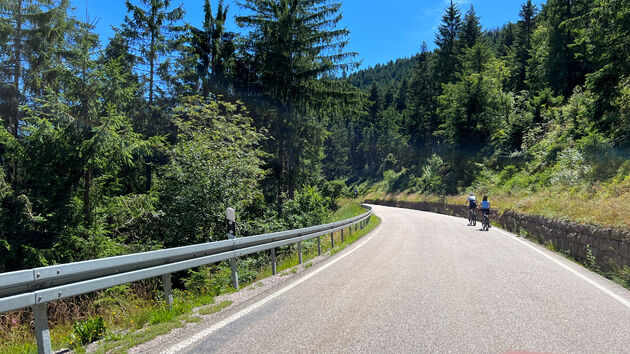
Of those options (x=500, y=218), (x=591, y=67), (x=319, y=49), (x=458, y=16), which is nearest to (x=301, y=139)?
(x=319, y=49)

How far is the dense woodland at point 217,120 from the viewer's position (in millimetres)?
10484

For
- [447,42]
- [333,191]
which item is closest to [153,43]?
[333,191]

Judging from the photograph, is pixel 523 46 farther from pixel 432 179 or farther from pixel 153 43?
pixel 153 43

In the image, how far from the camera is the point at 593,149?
18875 mm

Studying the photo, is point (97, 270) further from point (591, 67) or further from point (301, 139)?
point (591, 67)

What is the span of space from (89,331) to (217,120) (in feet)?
41.0

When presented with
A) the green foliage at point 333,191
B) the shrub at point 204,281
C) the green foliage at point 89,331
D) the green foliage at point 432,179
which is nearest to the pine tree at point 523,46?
the green foliage at point 432,179

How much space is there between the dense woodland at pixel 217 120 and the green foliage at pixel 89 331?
716 cm

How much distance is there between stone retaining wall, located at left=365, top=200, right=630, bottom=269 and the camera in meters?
6.97

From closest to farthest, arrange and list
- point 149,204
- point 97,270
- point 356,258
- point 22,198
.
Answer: point 97,270, point 356,258, point 22,198, point 149,204

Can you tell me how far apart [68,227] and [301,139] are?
49.6 ft

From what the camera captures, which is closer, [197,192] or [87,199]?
[87,199]

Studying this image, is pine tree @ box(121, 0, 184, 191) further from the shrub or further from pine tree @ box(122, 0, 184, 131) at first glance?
the shrub

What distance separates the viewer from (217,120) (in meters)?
15.6
